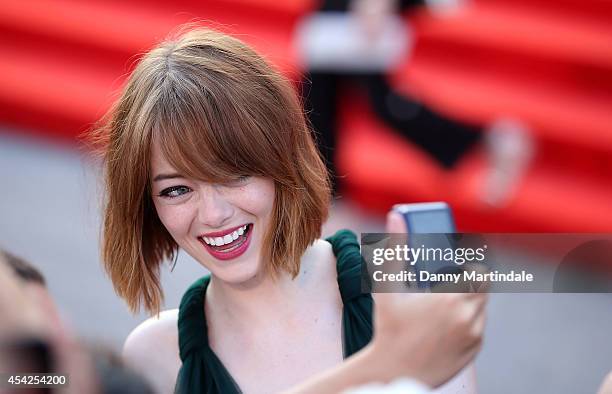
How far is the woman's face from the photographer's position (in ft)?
4.89

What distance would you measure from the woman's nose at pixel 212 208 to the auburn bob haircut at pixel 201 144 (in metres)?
0.04

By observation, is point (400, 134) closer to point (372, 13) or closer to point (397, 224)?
point (372, 13)

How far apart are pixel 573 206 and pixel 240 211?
2773 millimetres

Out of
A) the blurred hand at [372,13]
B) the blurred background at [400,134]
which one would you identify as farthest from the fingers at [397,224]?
the blurred hand at [372,13]

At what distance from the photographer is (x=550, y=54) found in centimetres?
444

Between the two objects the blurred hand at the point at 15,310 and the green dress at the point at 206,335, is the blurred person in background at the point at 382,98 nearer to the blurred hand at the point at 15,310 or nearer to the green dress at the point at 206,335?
the green dress at the point at 206,335

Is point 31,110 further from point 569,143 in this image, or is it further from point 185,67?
point 185,67

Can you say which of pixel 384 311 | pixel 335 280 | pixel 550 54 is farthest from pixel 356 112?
pixel 384 311

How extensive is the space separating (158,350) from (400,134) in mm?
2628

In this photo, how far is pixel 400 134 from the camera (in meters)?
4.18

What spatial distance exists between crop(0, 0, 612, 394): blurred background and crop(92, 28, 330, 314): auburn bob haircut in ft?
5.65

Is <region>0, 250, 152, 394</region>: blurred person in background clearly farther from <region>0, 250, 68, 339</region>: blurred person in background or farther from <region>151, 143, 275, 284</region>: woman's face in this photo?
<region>151, 143, 275, 284</region>: woman's face

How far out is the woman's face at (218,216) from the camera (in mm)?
1491

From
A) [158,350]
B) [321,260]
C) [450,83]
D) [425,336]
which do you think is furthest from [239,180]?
[450,83]
